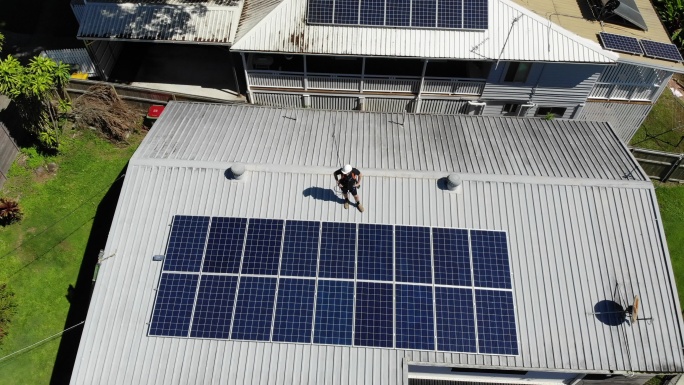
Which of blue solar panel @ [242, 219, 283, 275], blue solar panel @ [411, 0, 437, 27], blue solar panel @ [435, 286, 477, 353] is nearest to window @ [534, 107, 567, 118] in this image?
blue solar panel @ [411, 0, 437, 27]

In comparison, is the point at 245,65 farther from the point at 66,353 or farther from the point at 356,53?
the point at 66,353

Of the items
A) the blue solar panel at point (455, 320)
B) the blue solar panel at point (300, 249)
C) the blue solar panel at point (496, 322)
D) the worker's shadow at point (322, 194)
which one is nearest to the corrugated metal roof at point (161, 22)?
the worker's shadow at point (322, 194)

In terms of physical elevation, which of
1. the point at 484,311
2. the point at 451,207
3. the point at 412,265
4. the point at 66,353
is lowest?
the point at 66,353

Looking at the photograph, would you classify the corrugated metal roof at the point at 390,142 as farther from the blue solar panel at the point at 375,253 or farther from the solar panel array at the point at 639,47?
the solar panel array at the point at 639,47

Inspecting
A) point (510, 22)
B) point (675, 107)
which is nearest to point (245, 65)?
point (510, 22)

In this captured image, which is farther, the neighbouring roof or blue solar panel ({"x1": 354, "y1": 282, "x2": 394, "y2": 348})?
the neighbouring roof

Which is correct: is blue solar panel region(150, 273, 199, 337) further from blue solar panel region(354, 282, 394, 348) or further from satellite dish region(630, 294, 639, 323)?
satellite dish region(630, 294, 639, 323)

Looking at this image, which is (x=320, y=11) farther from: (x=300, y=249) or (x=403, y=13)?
(x=300, y=249)
